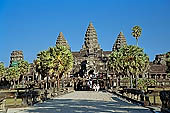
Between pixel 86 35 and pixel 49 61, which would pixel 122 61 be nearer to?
pixel 49 61

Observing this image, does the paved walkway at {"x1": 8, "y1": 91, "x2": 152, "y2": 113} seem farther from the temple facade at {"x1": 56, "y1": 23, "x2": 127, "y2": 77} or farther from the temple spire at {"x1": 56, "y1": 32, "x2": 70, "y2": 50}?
the temple spire at {"x1": 56, "y1": 32, "x2": 70, "y2": 50}

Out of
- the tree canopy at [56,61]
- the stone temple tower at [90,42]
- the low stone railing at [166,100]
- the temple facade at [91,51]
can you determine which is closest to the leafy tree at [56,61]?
the tree canopy at [56,61]

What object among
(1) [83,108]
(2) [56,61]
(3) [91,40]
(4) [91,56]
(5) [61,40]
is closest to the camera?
(1) [83,108]

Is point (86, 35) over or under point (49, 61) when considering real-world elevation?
over

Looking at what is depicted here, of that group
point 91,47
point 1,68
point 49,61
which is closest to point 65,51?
point 49,61

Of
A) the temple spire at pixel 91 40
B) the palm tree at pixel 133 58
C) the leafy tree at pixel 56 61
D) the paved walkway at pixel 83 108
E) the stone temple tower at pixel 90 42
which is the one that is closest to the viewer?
the paved walkway at pixel 83 108

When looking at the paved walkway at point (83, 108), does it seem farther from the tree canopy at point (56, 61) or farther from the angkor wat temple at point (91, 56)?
the angkor wat temple at point (91, 56)

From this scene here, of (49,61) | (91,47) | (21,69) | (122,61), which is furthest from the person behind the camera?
(91,47)

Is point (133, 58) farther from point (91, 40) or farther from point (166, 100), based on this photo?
point (91, 40)

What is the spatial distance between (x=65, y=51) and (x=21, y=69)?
4136 centimetres

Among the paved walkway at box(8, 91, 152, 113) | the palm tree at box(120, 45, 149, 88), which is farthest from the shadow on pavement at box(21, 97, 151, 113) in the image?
the palm tree at box(120, 45, 149, 88)

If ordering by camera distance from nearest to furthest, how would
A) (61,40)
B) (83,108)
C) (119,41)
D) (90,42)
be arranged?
1. (83,108)
2. (90,42)
3. (61,40)
4. (119,41)

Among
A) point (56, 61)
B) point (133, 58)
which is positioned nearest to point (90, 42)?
point (133, 58)

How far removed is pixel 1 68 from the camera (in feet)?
350
